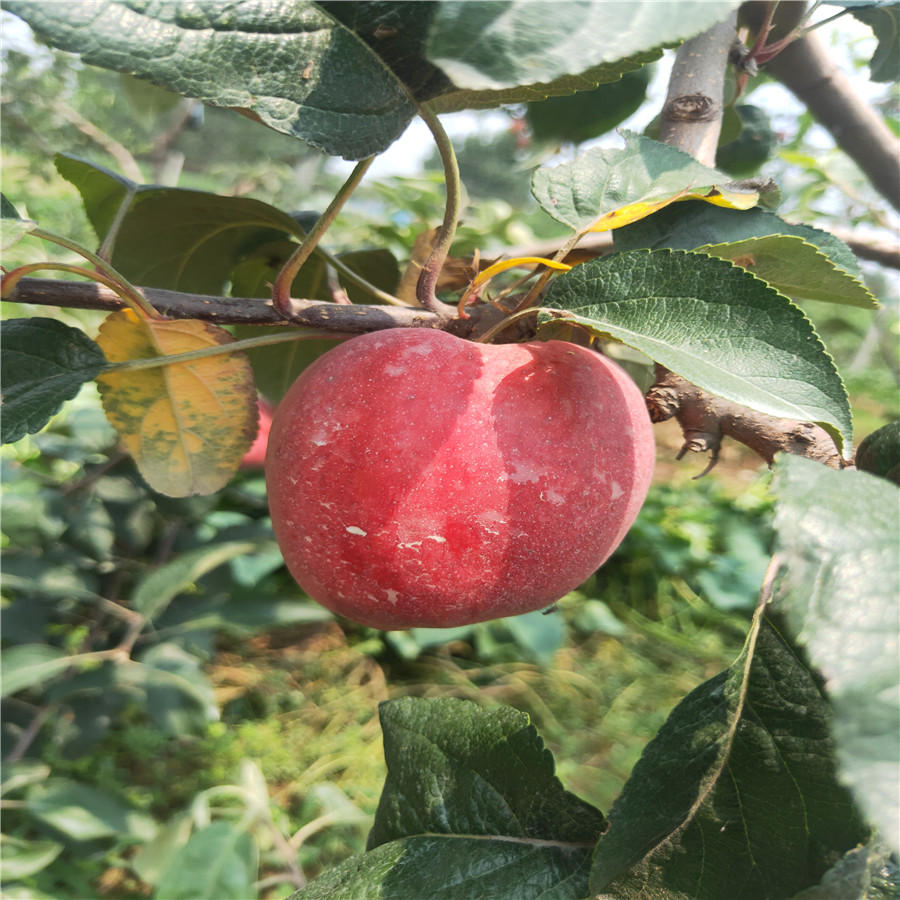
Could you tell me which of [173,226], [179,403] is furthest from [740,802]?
[173,226]

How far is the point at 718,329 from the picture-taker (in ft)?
0.99

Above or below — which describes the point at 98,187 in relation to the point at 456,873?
above

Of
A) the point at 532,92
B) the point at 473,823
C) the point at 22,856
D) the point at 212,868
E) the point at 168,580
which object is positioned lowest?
the point at 22,856

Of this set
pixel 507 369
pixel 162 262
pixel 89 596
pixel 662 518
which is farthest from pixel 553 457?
pixel 662 518

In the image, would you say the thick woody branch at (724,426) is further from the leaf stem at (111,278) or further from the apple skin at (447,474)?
the leaf stem at (111,278)

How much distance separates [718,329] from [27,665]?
87 centimetres

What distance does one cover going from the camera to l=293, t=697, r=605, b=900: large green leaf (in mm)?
334

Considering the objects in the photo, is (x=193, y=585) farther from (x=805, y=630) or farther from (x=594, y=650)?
(x=805, y=630)

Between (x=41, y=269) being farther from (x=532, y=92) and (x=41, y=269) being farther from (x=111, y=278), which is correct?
(x=532, y=92)

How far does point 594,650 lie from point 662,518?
0.46 metres

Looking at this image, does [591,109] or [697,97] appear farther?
[591,109]

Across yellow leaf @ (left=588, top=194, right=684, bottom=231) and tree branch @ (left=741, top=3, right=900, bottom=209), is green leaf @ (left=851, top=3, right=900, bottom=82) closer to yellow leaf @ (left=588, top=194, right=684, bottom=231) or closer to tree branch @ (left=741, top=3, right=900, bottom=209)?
tree branch @ (left=741, top=3, right=900, bottom=209)

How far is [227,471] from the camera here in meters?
0.45

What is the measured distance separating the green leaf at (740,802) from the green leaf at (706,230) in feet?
0.69
